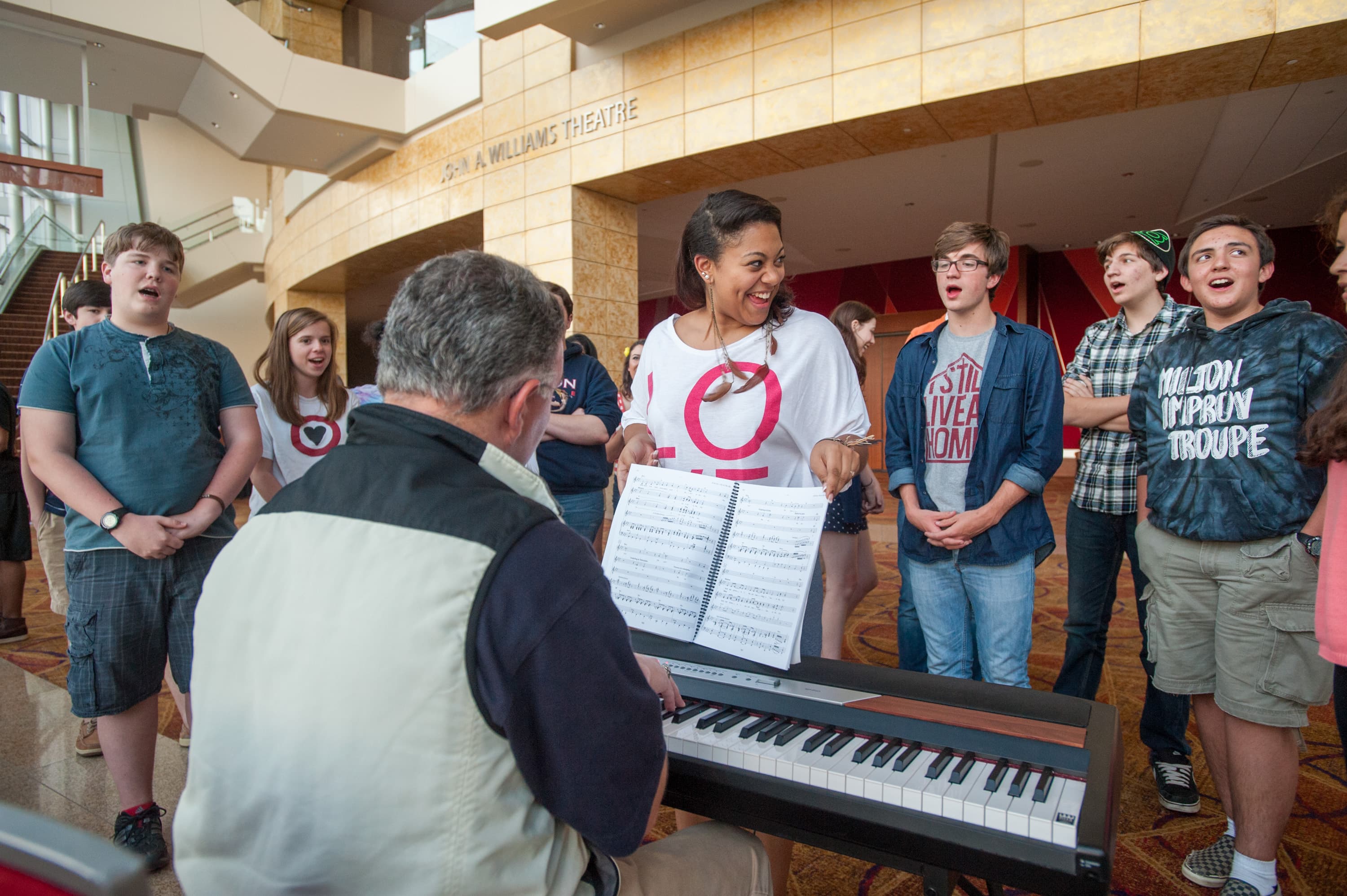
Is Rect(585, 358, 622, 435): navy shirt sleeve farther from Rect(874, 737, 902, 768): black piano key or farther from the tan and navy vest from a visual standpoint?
the tan and navy vest

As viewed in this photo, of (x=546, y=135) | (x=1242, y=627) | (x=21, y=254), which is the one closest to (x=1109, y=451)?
(x=1242, y=627)

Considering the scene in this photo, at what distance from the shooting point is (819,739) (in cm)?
110

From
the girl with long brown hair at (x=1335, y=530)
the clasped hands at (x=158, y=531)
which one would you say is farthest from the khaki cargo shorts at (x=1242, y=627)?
the clasped hands at (x=158, y=531)

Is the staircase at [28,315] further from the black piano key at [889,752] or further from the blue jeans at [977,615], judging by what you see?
the black piano key at [889,752]

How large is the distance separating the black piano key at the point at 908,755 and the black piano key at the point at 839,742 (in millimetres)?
75

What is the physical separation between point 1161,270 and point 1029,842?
230cm

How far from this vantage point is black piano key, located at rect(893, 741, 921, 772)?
1.02m

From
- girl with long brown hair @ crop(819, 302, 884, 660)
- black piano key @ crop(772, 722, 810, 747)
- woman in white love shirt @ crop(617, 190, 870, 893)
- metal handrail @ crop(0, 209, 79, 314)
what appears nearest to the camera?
black piano key @ crop(772, 722, 810, 747)

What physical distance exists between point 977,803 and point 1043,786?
0.32 feet

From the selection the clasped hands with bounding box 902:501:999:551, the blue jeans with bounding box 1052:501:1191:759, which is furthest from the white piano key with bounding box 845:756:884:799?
the blue jeans with bounding box 1052:501:1191:759

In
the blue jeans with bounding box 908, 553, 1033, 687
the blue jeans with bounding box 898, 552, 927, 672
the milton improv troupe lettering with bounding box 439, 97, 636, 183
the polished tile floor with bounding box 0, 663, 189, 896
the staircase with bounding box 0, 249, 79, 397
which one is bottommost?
the polished tile floor with bounding box 0, 663, 189, 896

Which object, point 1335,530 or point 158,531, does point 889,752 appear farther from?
point 158,531

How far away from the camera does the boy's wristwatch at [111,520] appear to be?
6.54ft

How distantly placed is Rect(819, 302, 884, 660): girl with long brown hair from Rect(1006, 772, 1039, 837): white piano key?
1.87 metres
